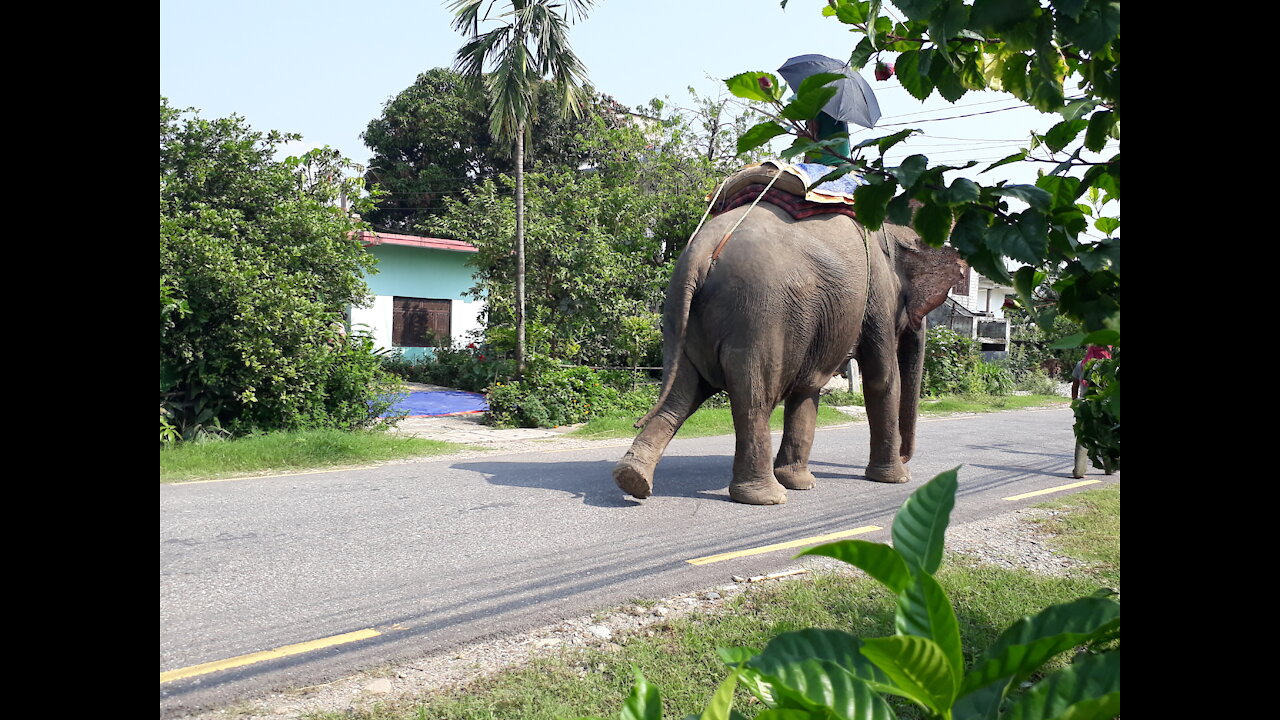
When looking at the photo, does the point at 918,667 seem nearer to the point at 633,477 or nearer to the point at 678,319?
the point at 633,477

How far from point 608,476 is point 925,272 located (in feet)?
10.4

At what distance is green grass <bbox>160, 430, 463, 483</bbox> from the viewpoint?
311 inches

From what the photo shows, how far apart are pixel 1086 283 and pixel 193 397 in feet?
31.6

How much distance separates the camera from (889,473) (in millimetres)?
7789

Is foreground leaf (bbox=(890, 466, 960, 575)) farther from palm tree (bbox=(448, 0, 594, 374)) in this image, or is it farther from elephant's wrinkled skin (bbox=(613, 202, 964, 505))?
palm tree (bbox=(448, 0, 594, 374))

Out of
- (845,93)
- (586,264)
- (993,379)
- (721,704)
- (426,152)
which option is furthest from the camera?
(426,152)

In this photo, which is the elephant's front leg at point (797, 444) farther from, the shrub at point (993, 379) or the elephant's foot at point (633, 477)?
the shrub at point (993, 379)

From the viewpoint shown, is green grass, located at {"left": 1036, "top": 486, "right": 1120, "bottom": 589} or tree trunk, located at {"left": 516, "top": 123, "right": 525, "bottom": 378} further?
tree trunk, located at {"left": 516, "top": 123, "right": 525, "bottom": 378}

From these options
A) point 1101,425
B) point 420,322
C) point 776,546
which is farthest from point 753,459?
point 420,322

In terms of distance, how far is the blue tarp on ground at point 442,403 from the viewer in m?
14.0

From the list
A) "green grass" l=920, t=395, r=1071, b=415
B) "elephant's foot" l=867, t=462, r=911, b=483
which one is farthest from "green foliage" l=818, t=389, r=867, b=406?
"elephant's foot" l=867, t=462, r=911, b=483

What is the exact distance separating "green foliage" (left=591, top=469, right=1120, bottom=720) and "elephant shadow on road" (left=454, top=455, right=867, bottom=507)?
5.49 m

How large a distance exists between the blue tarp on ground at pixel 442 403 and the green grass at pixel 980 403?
7.95 meters
